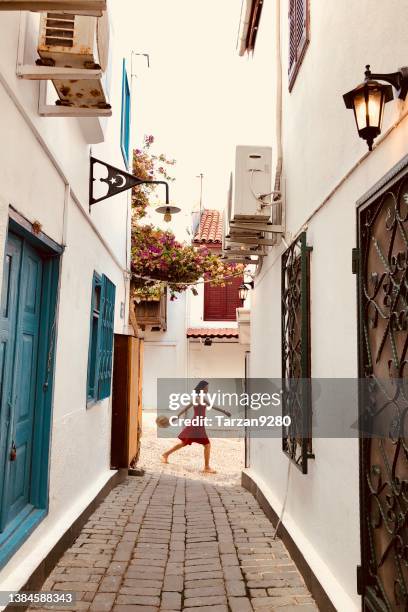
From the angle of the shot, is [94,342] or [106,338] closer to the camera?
[94,342]

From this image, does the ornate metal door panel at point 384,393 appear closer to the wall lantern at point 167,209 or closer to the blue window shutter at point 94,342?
the blue window shutter at point 94,342

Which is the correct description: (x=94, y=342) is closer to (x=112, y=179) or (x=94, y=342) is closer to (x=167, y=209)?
(x=112, y=179)

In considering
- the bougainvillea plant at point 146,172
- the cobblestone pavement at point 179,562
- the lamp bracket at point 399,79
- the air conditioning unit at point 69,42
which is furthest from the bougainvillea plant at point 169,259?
the lamp bracket at point 399,79

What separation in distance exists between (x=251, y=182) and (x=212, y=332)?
13489 millimetres

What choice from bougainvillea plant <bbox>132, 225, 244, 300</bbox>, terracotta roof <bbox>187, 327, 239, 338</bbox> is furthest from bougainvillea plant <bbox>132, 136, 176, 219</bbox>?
terracotta roof <bbox>187, 327, 239, 338</bbox>

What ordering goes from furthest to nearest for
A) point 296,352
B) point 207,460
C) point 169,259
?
point 169,259 < point 207,460 < point 296,352

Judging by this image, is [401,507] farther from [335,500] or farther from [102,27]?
[102,27]

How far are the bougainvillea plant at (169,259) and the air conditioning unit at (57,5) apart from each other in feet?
34.0

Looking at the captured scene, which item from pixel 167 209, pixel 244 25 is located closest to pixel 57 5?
pixel 167 209

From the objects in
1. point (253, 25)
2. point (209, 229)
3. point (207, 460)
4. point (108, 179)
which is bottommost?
point (207, 460)

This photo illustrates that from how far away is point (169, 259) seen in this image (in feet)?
42.5

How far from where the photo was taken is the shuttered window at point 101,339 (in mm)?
6098

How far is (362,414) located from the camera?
3.04m

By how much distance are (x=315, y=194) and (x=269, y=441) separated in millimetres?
3251
